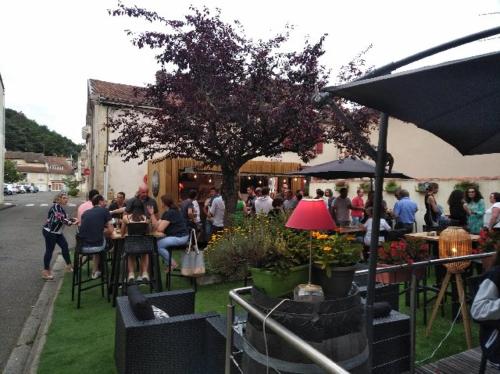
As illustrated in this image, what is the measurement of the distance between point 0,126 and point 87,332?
110ft

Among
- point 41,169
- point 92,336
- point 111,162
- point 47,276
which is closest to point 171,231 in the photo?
point 92,336

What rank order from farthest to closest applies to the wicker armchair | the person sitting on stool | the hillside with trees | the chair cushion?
1. the hillside with trees
2. the chair cushion
3. the wicker armchair
4. the person sitting on stool

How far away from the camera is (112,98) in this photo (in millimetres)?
19094

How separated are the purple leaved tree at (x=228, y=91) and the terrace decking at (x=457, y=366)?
18.5 ft

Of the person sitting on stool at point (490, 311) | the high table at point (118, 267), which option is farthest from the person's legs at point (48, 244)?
the person sitting on stool at point (490, 311)

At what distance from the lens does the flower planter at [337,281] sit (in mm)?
2201

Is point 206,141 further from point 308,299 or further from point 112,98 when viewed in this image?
point 112,98

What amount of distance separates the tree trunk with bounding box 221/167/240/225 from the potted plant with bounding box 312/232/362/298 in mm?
7432

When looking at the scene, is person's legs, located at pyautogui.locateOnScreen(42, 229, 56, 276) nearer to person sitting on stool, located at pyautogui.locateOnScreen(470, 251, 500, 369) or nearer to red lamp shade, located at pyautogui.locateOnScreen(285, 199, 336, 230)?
red lamp shade, located at pyautogui.locateOnScreen(285, 199, 336, 230)

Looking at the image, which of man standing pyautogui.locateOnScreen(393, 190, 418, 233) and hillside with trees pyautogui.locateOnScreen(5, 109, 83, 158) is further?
hillside with trees pyautogui.locateOnScreen(5, 109, 83, 158)

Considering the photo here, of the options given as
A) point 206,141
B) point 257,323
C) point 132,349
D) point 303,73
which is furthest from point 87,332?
point 303,73

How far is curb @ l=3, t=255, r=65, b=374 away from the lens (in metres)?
4.16

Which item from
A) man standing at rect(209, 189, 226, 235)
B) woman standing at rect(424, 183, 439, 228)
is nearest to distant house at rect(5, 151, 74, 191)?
man standing at rect(209, 189, 226, 235)

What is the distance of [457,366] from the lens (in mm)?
3045
